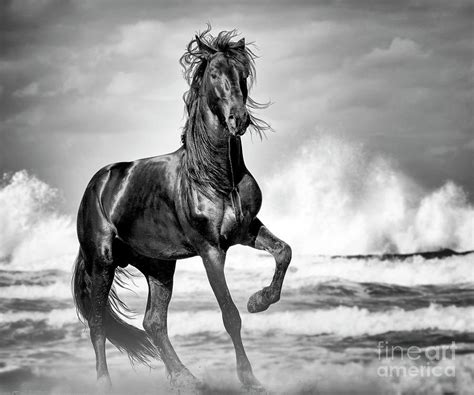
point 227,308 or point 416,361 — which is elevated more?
point 227,308

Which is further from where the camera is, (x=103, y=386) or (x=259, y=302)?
(x=103, y=386)

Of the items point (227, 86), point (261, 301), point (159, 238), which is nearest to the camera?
point (227, 86)

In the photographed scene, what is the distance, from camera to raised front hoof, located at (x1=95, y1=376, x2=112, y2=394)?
5.57 m

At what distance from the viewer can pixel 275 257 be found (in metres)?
4.97

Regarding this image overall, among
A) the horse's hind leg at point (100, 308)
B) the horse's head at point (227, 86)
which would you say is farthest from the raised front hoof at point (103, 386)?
the horse's head at point (227, 86)

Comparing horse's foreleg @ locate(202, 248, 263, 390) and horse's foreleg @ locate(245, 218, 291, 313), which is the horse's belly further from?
horse's foreleg @ locate(245, 218, 291, 313)

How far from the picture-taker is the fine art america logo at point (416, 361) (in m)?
7.63

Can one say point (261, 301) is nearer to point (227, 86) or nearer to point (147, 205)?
point (147, 205)

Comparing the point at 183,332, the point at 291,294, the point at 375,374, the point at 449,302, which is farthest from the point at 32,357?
the point at 449,302

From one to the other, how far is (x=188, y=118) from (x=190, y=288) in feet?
13.2

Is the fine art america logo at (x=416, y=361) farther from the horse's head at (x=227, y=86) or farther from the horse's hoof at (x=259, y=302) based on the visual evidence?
the horse's head at (x=227, y=86)

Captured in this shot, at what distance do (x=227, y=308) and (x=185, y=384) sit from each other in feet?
2.49

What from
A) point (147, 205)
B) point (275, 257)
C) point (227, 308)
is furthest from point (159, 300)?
point (275, 257)

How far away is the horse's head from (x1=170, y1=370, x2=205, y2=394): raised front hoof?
5.26 ft
